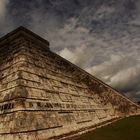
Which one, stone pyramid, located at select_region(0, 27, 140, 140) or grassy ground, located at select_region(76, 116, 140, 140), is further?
grassy ground, located at select_region(76, 116, 140, 140)

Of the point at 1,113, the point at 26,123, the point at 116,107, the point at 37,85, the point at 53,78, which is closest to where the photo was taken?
the point at 26,123

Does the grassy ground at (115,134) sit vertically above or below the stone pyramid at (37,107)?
below

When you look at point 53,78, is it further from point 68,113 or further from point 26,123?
point 26,123

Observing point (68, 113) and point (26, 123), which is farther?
point (68, 113)

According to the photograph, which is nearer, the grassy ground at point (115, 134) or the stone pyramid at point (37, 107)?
the stone pyramid at point (37, 107)

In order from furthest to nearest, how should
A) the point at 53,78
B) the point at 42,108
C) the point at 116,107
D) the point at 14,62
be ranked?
1. the point at 116,107
2. the point at 53,78
3. the point at 14,62
4. the point at 42,108

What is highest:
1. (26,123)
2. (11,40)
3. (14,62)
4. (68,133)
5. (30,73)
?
(11,40)

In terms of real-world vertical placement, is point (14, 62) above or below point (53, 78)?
above

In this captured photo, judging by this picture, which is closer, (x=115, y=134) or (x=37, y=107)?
→ (x=37, y=107)

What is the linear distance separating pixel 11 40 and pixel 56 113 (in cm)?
777

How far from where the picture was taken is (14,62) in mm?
8562

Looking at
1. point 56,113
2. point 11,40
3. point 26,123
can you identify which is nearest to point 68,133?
point 56,113

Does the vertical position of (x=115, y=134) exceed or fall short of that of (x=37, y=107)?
it falls short

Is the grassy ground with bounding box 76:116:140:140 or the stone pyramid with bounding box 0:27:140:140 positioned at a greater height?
the stone pyramid with bounding box 0:27:140:140
